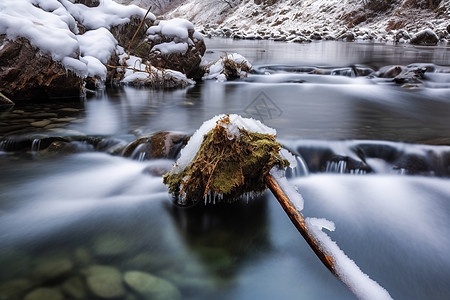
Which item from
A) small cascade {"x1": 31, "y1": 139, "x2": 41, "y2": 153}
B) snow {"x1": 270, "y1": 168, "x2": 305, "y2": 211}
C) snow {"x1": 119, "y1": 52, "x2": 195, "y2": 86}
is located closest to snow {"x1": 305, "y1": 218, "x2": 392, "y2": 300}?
snow {"x1": 270, "y1": 168, "x2": 305, "y2": 211}

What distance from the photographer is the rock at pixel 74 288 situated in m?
1.47

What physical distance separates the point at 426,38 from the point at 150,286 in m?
19.9

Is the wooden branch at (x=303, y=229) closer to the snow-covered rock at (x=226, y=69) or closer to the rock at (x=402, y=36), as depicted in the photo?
the snow-covered rock at (x=226, y=69)

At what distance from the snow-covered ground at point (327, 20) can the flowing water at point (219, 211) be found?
18.8 meters

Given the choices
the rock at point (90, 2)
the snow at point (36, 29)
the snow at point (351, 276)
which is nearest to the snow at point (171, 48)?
the rock at point (90, 2)

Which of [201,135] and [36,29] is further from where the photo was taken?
[36,29]

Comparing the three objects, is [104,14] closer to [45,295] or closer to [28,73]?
[28,73]

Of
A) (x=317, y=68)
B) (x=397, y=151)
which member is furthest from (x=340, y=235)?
(x=317, y=68)

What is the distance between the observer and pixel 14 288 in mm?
1514

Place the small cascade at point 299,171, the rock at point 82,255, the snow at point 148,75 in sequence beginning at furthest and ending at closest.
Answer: the snow at point 148,75 < the small cascade at point 299,171 < the rock at point 82,255

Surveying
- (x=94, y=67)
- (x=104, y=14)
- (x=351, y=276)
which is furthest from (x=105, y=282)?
(x=104, y=14)

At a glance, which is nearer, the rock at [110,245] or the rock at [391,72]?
the rock at [110,245]

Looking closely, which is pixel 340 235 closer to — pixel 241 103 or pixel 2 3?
pixel 241 103

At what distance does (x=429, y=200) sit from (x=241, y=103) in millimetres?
3603
